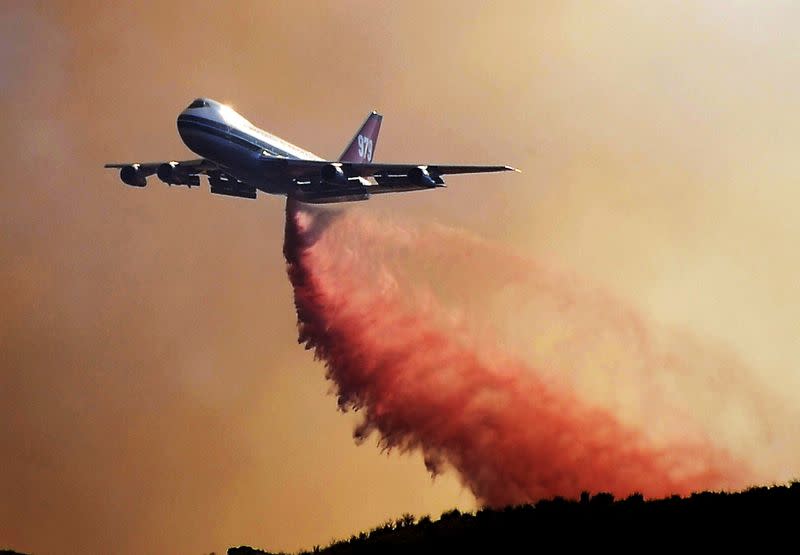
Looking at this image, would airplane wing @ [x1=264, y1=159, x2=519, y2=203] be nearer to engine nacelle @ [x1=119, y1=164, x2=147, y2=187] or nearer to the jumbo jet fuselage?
the jumbo jet fuselage

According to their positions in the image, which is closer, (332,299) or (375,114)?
(332,299)

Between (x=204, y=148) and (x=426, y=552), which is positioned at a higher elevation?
(x=204, y=148)

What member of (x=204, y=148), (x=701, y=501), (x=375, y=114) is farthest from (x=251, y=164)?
(x=701, y=501)

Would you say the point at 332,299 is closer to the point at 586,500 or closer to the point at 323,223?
the point at 323,223

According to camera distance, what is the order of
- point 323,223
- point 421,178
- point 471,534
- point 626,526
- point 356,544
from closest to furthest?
point 626,526, point 471,534, point 356,544, point 421,178, point 323,223

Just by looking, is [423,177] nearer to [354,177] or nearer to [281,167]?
[354,177]

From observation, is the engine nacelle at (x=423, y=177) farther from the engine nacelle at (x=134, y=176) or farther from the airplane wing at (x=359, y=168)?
the engine nacelle at (x=134, y=176)

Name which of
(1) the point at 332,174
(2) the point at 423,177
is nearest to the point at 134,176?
(1) the point at 332,174
